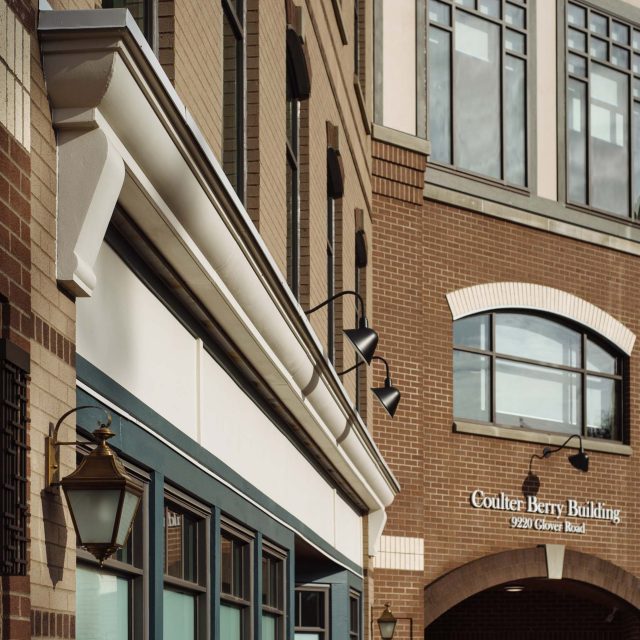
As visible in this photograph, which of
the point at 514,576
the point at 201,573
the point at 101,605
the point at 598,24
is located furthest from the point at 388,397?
the point at 598,24

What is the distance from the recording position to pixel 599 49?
2428 centimetres

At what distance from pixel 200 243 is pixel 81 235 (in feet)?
5.40

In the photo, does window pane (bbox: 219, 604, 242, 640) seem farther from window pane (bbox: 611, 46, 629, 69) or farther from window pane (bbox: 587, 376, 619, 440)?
window pane (bbox: 611, 46, 629, 69)

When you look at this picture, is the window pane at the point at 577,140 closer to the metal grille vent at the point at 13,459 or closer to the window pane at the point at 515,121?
the window pane at the point at 515,121

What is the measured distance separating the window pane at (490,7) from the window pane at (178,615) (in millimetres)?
16218

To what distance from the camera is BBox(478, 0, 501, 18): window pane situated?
22688 mm

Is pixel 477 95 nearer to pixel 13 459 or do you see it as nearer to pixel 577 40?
pixel 577 40

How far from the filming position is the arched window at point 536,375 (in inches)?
859

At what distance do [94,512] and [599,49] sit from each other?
814 inches

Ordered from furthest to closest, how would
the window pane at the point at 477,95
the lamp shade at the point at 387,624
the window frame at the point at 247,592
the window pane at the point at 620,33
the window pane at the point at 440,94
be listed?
the window pane at the point at 620,33
the window pane at the point at 477,95
the window pane at the point at 440,94
the lamp shade at the point at 387,624
the window frame at the point at 247,592

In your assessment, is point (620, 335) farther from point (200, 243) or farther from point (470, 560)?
point (200, 243)

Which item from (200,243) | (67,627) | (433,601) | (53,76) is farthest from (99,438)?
(433,601)

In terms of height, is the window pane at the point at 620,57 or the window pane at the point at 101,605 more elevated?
the window pane at the point at 620,57

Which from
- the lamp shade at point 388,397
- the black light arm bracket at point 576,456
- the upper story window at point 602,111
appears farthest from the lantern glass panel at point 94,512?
the upper story window at point 602,111
